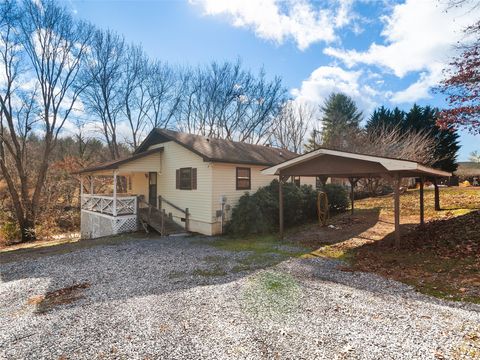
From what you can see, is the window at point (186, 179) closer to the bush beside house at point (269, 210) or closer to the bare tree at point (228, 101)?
the bush beside house at point (269, 210)

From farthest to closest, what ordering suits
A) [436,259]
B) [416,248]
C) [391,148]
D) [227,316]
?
[391,148] → [416,248] → [436,259] → [227,316]

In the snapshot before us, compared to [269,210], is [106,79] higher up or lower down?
higher up

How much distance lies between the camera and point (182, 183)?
13641 mm

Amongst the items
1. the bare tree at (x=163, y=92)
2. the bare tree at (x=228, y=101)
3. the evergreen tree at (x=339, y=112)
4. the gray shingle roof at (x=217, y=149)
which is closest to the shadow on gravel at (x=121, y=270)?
the gray shingle roof at (x=217, y=149)

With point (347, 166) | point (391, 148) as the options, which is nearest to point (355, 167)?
point (347, 166)

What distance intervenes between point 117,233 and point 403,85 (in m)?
20.6

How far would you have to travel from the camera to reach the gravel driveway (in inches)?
134

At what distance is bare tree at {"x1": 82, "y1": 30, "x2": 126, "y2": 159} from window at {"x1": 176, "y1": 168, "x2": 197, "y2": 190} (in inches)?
549

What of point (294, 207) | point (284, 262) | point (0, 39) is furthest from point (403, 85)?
point (0, 39)

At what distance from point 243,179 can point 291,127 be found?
24.1m

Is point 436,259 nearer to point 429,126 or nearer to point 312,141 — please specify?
point 429,126

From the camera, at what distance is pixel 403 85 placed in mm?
19250

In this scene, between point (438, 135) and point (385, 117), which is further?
point (385, 117)

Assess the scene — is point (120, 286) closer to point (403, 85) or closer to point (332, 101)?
point (403, 85)
